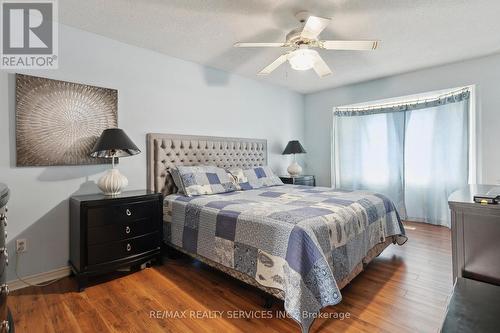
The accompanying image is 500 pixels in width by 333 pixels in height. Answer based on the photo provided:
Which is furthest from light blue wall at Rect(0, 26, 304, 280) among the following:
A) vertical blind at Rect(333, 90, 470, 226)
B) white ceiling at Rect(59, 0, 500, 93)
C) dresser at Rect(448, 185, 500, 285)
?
dresser at Rect(448, 185, 500, 285)

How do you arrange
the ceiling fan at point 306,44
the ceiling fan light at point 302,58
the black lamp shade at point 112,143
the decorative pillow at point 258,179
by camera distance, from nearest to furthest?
1. the ceiling fan at point 306,44
2. the ceiling fan light at point 302,58
3. the black lamp shade at point 112,143
4. the decorative pillow at point 258,179

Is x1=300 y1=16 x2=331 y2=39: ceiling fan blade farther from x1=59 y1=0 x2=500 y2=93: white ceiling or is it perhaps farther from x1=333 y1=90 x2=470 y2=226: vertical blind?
x1=333 y1=90 x2=470 y2=226: vertical blind

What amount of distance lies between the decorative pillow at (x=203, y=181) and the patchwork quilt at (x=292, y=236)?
212mm

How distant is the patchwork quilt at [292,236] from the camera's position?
1.57 meters

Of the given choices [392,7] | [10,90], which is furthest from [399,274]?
[10,90]

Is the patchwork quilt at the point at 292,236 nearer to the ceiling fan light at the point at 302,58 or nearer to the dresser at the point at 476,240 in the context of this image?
the dresser at the point at 476,240

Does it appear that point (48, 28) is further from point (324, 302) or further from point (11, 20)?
point (324, 302)

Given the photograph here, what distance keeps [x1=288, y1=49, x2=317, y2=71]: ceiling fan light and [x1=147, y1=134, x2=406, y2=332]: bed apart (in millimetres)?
1303

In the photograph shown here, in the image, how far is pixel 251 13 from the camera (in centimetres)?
228

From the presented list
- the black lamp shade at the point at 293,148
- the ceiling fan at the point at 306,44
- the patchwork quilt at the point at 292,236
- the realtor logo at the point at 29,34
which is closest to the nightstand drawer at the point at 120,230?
the patchwork quilt at the point at 292,236

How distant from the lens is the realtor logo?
2188 mm

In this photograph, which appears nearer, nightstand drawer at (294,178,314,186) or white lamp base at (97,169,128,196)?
white lamp base at (97,169,128,196)

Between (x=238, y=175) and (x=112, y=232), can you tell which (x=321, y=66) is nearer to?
(x=238, y=175)

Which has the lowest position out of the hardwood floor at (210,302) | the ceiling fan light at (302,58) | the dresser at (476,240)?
the hardwood floor at (210,302)
